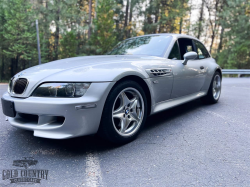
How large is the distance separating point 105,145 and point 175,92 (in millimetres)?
1416

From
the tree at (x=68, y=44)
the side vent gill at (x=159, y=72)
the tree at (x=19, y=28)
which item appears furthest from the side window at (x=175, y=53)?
the tree at (x=19, y=28)

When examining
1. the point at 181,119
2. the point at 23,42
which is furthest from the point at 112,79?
the point at 23,42

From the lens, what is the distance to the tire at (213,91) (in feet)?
14.3

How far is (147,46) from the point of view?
11.2 ft

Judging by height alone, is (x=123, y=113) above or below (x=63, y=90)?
below

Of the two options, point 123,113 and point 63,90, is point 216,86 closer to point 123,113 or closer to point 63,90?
point 123,113

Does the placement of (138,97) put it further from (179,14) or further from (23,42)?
(179,14)

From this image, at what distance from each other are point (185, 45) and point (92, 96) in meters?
2.52

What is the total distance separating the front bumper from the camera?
1.89 metres

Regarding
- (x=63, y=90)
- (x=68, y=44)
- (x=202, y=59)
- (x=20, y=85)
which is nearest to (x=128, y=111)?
(x=63, y=90)

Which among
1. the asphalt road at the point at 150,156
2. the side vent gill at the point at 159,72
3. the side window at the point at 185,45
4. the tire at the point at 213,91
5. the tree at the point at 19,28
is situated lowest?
the asphalt road at the point at 150,156

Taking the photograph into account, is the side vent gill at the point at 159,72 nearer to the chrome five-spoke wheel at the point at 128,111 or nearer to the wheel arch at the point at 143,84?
the wheel arch at the point at 143,84

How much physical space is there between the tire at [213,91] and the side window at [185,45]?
0.91m

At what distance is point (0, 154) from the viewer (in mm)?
2070
